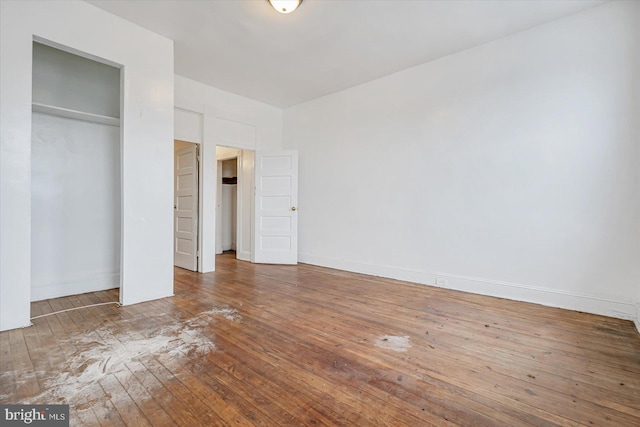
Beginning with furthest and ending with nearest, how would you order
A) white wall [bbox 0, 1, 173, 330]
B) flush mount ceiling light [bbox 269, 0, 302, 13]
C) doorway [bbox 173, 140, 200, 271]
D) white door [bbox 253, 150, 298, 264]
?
1. white door [bbox 253, 150, 298, 264]
2. doorway [bbox 173, 140, 200, 271]
3. flush mount ceiling light [bbox 269, 0, 302, 13]
4. white wall [bbox 0, 1, 173, 330]

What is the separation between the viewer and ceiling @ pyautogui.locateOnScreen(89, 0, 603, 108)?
9.60 feet

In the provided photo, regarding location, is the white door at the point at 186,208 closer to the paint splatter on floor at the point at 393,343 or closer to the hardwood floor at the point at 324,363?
the hardwood floor at the point at 324,363

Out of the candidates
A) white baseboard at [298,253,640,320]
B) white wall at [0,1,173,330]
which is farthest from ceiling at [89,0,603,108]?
white baseboard at [298,253,640,320]

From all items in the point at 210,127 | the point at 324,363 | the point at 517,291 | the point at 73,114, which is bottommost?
the point at 324,363

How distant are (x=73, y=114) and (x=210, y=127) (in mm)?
1896

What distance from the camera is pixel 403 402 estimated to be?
5.27 ft

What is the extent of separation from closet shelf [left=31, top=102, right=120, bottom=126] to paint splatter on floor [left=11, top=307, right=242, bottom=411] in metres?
2.34

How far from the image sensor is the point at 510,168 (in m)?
3.44

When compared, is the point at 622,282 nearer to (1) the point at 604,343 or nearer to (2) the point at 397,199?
(1) the point at 604,343

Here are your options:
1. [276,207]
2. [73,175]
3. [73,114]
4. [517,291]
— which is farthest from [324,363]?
[276,207]

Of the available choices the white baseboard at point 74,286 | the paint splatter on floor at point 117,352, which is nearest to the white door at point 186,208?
the white baseboard at point 74,286

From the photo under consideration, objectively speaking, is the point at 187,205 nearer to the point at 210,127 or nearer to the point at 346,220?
the point at 210,127

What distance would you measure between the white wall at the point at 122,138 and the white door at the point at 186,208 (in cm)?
146

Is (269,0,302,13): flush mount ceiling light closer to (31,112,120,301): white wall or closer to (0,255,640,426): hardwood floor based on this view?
(31,112,120,301): white wall
